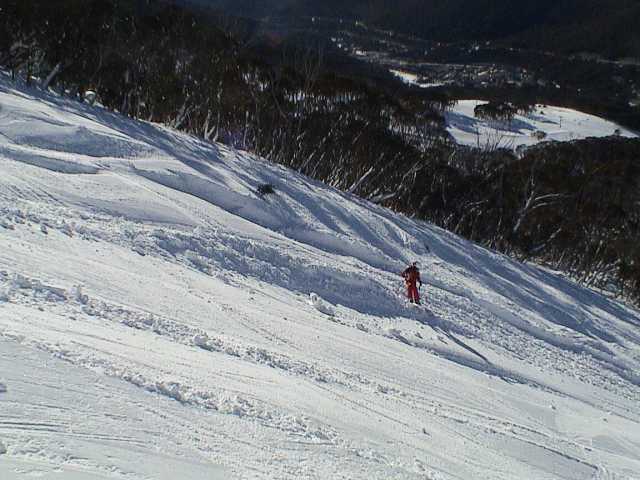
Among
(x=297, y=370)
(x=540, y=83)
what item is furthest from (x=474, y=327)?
(x=540, y=83)

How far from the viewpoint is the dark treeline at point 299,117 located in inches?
755

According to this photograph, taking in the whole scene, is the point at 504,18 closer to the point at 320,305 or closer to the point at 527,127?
the point at 527,127

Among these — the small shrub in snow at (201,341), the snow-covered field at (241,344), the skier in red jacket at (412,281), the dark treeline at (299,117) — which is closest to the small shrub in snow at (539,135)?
the dark treeline at (299,117)

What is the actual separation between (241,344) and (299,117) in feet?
75.1

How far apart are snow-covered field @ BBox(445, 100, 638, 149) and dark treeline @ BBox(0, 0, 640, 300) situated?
64.4 ft

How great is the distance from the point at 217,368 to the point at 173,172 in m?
7.78

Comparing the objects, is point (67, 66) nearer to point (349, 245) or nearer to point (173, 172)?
point (173, 172)

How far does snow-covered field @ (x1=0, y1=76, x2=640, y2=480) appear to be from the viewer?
3.17 metres

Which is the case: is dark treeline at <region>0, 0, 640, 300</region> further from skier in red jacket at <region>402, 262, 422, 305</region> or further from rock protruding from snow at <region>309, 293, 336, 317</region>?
rock protruding from snow at <region>309, 293, 336, 317</region>

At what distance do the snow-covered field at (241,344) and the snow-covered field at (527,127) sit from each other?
48827 mm

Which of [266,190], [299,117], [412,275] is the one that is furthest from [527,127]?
[412,275]

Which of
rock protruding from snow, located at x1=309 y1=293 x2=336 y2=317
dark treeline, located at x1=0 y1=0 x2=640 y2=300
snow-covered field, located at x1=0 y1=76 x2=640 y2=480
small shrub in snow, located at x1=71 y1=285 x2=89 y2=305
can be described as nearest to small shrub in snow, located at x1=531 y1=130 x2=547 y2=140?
dark treeline, located at x1=0 y1=0 x2=640 y2=300

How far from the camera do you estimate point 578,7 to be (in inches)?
Result: 6668

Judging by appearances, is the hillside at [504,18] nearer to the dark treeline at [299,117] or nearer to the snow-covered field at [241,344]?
the dark treeline at [299,117]
